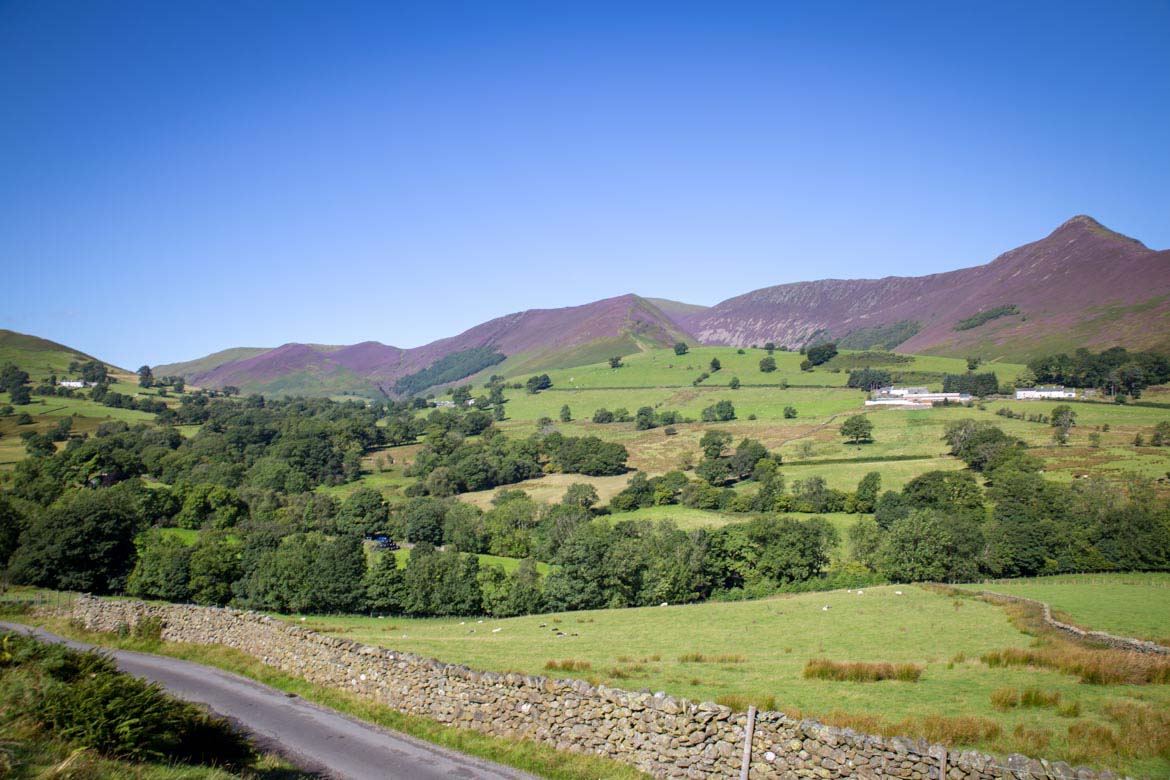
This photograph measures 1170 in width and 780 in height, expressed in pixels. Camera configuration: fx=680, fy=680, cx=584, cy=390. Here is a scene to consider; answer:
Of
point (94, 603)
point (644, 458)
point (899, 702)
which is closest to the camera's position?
point (899, 702)

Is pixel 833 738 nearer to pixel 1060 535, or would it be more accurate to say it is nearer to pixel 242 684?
pixel 242 684

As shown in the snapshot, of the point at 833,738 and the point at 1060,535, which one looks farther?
the point at 1060,535

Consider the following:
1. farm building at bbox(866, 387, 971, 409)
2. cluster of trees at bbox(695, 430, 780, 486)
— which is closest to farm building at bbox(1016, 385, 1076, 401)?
farm building at bbox(866, 387, 971, 409)

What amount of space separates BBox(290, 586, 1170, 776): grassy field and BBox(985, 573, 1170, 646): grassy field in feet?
12.9

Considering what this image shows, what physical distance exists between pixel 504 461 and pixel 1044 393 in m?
106

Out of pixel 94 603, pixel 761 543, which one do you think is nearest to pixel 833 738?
pixel 94 603

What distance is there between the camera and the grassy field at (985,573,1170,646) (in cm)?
2842

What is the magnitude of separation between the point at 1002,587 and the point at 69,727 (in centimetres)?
5106

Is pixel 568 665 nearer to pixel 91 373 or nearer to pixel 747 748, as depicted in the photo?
pixel 747 748

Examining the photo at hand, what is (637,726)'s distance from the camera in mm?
13305

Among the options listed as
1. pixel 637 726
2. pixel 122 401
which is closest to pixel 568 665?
pixel 637 726

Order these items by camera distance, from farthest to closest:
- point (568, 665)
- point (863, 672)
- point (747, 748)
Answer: point (568, 665), point (863, 672), point (747, 748)

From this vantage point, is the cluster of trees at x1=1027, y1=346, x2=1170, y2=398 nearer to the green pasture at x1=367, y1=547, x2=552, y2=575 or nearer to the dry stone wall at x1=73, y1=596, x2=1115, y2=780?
the green pasture at x1=367, y1=547, x2=552, y2=575

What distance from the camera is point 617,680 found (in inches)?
731
